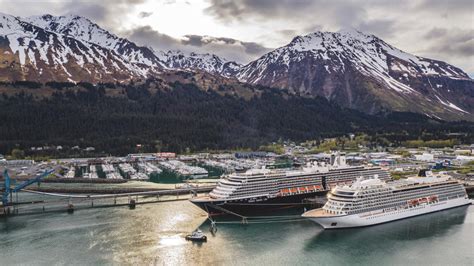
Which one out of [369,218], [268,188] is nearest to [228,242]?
[268,188]


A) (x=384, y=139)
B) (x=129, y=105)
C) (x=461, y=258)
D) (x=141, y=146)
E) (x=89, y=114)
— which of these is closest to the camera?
(x=461, y=258)

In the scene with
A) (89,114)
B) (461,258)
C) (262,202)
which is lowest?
(461,258)

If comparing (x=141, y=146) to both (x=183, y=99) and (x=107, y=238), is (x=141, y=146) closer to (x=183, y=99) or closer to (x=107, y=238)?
(x=183, y=99)

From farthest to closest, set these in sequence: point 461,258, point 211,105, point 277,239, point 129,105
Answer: point 211,105 < point 129,105 < point 277,239 < point 461,258

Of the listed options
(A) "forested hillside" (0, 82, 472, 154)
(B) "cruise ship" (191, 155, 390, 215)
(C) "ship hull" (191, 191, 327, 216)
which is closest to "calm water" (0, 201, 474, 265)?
(C) "ship hull" (191, 191, 327, 216)

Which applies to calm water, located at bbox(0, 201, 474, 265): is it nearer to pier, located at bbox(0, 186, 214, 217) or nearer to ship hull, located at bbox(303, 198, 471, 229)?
ship hull, located at bbox(303, 198, 471, 229)

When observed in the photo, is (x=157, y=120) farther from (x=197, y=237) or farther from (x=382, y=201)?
(x=382, y=201)

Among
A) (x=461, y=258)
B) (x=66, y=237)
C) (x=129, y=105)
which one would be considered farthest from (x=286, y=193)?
(x=129, y=105)
